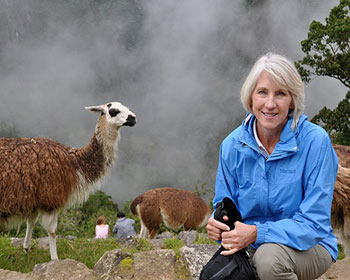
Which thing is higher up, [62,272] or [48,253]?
[62,272]

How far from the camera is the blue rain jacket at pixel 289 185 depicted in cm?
206

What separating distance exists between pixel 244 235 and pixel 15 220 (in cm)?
412

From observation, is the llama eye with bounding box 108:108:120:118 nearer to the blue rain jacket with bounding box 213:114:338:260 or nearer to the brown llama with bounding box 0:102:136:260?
the brown llama with bounding box 0:102:136:260

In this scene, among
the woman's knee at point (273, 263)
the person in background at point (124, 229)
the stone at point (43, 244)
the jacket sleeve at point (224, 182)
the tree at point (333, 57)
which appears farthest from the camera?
the tree at point (333, 57)

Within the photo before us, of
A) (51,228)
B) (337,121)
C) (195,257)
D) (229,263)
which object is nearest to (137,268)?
(195,257)

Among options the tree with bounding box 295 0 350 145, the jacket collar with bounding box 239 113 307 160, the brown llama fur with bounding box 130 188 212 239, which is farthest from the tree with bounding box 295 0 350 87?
the jacket collar with bounding box 239 113 307 160

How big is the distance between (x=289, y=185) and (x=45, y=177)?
377 cm

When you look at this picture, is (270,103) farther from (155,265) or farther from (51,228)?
(51,228)

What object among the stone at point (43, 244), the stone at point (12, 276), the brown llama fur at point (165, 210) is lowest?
the brown llama fur at point (165, 210)

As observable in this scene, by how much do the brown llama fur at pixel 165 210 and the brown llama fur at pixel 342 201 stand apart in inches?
218

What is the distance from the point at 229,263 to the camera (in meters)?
2.08

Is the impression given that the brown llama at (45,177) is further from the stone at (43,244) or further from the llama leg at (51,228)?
the stone at (43,244)

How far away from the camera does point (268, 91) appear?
7.25 feet

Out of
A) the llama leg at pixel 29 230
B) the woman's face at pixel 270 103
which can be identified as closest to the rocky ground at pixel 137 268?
the llama leg at pixel 29 230
